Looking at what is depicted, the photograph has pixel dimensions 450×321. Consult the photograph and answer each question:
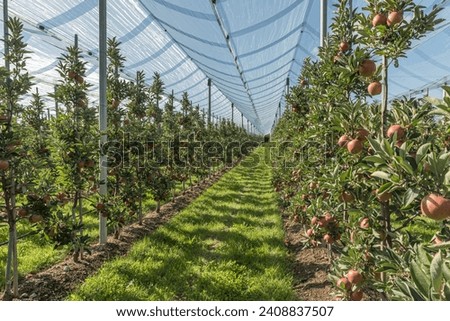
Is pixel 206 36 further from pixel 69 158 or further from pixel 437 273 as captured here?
pixel 437 273

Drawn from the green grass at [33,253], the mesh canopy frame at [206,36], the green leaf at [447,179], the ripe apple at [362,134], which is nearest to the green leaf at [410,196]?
the green leaf at [447,179]

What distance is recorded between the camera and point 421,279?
130cm

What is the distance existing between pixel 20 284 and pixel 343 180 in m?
3.99

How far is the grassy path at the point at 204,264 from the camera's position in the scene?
364cm

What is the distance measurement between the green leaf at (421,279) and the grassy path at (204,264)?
2461mm

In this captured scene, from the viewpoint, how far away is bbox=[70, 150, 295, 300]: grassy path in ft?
12.0

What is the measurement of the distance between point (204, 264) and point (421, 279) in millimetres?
3562

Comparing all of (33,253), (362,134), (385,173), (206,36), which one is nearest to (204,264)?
(33,253)

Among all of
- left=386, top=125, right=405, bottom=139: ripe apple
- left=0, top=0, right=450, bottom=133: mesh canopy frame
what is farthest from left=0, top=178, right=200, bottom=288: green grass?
left=0, top=0, right=450, bottom=133: mesh canopy frame

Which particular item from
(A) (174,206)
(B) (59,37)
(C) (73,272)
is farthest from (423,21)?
(B) (59,37)

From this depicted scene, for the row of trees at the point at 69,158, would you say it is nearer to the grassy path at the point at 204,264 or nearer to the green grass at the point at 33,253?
the green grass at the point at 33,253

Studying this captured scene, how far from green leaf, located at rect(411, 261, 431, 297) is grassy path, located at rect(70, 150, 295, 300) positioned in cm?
246

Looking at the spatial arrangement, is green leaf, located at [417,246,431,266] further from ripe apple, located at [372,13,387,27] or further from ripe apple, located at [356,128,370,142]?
ripe apple, located at [372,13,387,27]

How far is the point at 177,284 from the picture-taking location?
3.89 metres
